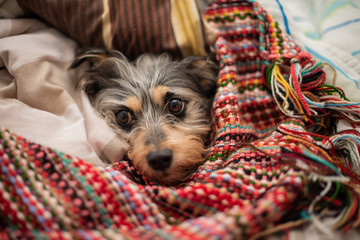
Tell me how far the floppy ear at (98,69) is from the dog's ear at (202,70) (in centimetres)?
56

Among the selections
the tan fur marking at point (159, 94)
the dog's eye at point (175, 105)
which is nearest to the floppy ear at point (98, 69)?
the tan fur marking at point (159, 94)

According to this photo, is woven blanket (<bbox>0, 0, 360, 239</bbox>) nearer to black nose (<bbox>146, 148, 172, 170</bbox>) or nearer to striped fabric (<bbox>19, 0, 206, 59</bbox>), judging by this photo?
black nose (<bbox>146, 148, 172, 170</bbox>)

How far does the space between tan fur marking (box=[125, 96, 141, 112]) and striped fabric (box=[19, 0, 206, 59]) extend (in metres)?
0.49

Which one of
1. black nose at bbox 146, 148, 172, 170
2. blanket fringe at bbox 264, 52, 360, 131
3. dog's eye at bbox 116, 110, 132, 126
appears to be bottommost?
dog's eye at bbox 116, 110, 132, 126

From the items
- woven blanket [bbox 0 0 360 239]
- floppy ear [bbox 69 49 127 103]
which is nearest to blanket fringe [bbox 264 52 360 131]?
woven blanket [bbox 0 0 360 239]

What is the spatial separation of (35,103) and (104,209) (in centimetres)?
106

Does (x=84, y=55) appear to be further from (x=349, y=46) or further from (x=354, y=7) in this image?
(x=354, y=7)

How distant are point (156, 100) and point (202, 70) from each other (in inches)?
19.2

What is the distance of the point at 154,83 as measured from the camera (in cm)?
215

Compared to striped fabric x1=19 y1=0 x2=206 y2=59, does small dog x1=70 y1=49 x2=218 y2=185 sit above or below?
below

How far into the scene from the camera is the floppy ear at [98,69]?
2.18 meters

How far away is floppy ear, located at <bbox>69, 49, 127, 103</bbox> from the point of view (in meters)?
2.18

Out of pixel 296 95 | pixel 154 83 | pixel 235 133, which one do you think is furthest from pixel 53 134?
pixel 296 95

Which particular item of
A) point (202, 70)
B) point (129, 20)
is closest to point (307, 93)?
point (202, 70)
